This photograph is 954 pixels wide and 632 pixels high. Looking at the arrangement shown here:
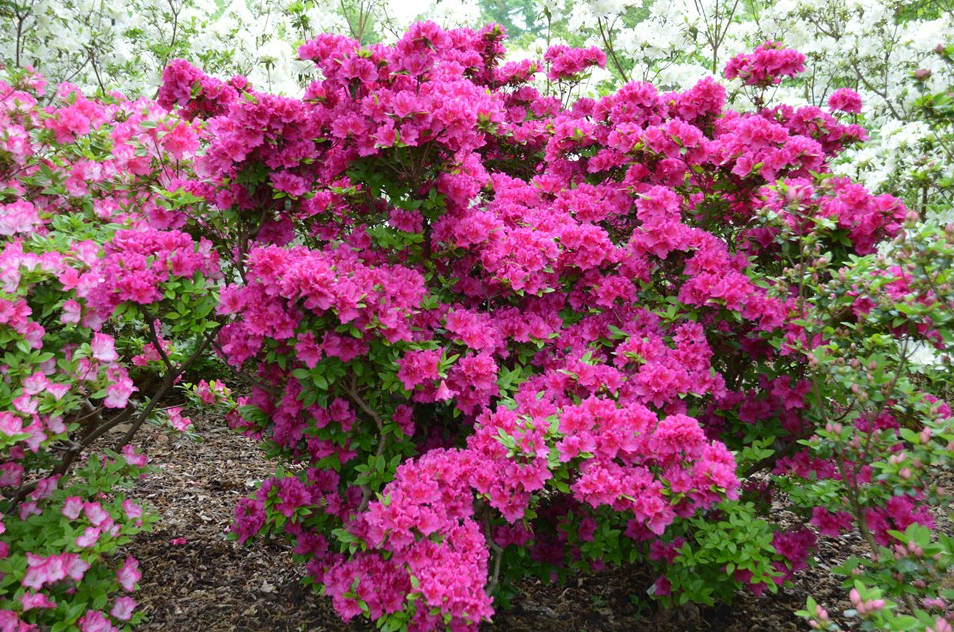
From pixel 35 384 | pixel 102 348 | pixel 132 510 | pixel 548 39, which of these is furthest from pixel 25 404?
pixel 548 39

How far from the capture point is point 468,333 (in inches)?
86.2

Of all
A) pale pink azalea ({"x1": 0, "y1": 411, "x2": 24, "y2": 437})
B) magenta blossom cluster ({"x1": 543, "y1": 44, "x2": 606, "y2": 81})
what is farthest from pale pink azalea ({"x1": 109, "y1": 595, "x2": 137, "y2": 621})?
magenta blossom cluster ({"x1": 543, "y1": 44, "x2": 606, "y2": 81})

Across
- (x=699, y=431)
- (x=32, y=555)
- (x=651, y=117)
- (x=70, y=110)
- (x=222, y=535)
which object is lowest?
(x=222, y=535)

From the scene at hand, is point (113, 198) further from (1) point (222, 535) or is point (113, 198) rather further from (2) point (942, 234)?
(2) point (942, 234)

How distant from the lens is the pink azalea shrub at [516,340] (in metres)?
1.92

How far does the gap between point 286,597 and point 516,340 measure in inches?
52.7

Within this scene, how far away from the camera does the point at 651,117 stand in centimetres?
299

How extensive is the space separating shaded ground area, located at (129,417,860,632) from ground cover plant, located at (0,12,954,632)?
18 cm

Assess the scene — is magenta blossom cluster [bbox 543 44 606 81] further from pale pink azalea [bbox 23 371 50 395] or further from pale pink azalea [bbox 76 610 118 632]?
pale pink azalea [bbox 76 610 118 632]

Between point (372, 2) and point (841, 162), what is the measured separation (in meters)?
3.62

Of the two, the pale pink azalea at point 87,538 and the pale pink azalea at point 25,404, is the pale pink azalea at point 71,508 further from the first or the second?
the pale pink azalea at point 25,404

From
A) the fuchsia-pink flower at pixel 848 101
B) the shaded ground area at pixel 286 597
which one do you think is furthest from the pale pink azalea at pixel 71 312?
the fuchsia-pink flower at pixel 848 101

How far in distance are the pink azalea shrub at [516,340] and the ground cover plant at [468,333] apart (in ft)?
0.04

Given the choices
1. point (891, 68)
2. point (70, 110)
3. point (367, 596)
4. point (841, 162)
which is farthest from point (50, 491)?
point (891, 68)
